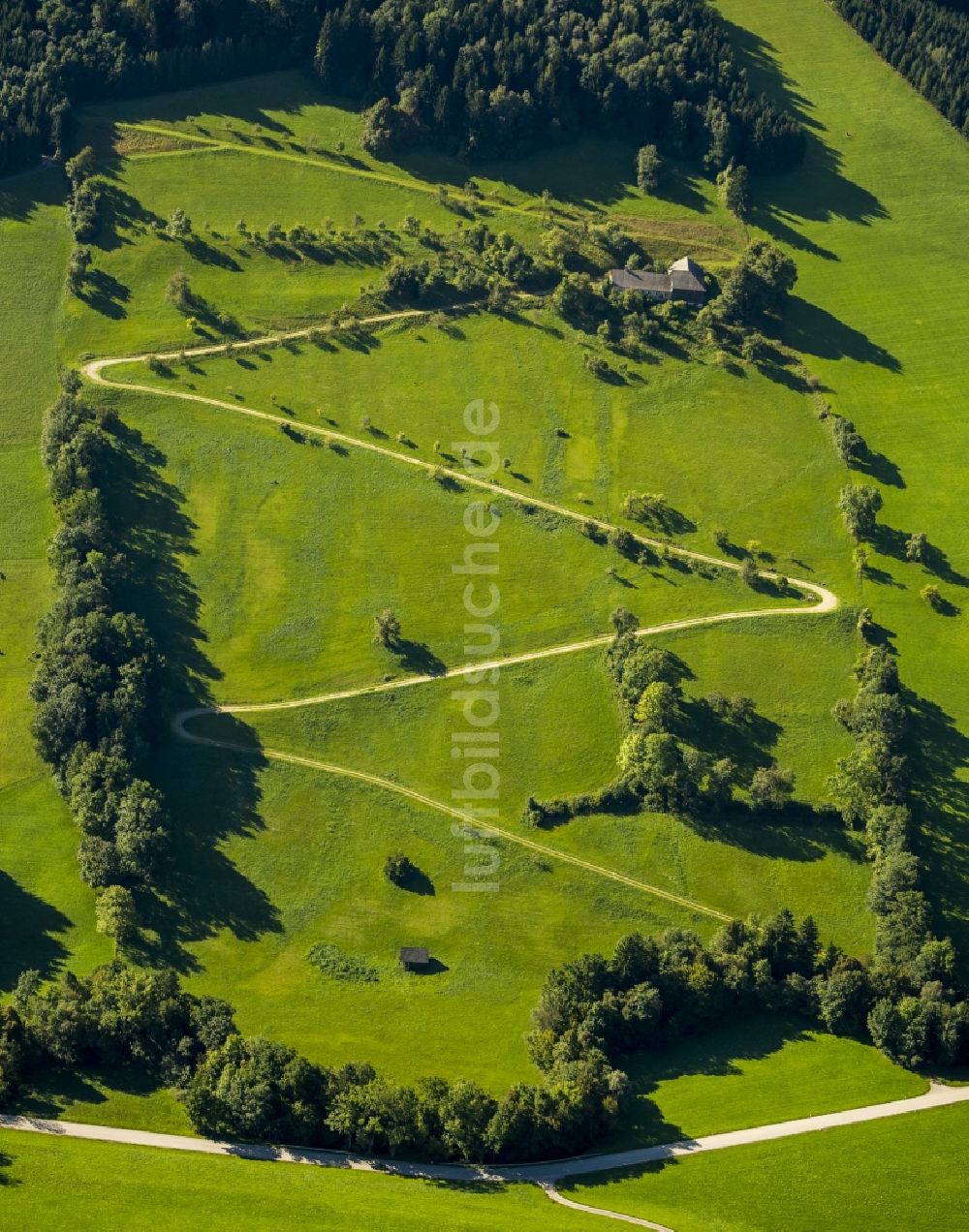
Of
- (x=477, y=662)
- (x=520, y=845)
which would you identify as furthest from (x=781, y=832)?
(x=477, y=662)

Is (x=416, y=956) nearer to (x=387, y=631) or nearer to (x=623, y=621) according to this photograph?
(x=387, y=631)

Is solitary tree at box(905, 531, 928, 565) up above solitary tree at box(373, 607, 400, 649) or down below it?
above

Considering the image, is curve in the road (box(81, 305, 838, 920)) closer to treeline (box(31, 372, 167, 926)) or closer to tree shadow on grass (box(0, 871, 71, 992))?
treeline (box(31, 372, 167, 926))

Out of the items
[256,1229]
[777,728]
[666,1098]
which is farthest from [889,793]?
[256,1229]

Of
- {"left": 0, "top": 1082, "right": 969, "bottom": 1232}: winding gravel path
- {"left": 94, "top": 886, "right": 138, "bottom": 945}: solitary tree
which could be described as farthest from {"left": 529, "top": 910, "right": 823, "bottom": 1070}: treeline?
{"left": 94, "top": 886, "right": 138, "bottom": 945}: solitary tree

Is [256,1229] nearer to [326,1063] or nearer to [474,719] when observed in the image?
[326,1063]

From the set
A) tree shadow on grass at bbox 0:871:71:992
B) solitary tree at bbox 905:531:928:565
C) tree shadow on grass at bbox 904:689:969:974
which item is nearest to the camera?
tree shadow on grass at bbox 0:871:71:992
